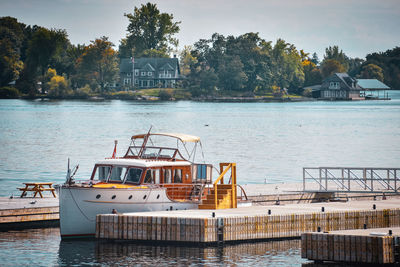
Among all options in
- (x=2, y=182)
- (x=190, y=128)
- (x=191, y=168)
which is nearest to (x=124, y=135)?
(x=190, y=128)

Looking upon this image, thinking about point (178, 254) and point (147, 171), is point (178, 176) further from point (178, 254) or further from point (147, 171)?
point (178, 254)

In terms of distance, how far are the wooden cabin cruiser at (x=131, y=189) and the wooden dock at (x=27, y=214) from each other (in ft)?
6.27

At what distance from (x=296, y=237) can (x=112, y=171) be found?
27.9 ft

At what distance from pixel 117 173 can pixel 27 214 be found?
4.21 m

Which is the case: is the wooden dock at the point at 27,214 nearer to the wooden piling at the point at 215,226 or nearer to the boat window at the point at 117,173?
the boat window at the point at 117,173

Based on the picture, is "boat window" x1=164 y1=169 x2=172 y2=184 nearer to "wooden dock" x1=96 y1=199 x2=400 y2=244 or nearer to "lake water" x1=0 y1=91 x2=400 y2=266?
"wooden dock" x1=96 y1=199 x2=400 y2=244

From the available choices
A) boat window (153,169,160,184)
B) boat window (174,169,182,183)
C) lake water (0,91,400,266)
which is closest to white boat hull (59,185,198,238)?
lake water (0,91,400,266)

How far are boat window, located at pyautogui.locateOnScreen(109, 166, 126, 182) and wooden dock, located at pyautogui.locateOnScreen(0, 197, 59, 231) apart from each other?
3036 mm

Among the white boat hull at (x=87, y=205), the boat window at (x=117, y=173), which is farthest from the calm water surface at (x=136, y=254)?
the boat window at (x=117, y=173)

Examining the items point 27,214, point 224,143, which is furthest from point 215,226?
point 224,143

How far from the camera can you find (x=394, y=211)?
32.9 metres

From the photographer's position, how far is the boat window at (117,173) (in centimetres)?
3384

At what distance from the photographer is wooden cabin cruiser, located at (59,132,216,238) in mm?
31469

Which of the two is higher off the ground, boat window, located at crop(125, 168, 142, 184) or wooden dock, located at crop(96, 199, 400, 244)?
boat window, located at crop(125, 168, 142, 184)
